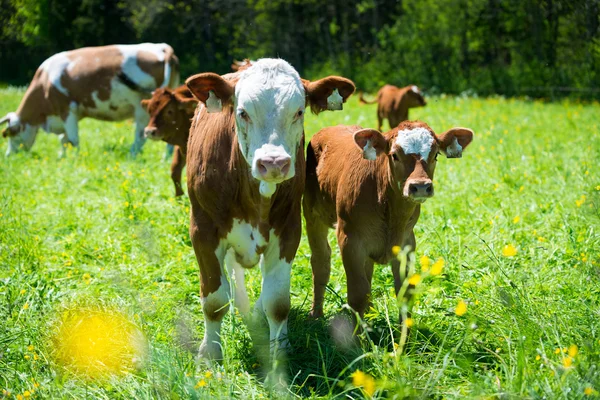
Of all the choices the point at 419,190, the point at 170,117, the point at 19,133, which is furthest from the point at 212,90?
the point at 19,133

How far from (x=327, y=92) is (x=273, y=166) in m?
0.94

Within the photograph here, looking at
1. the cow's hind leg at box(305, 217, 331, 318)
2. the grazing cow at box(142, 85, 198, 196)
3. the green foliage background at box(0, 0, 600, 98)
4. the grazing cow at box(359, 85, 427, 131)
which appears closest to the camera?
the cow's hind leg at box(305, 217, 331, 318)

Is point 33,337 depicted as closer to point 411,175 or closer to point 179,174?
point 411,175

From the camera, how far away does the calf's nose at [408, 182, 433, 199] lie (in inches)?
157

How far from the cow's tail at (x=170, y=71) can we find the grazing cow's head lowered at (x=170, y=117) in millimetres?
4777

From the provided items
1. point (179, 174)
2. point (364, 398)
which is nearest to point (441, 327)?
point (364, 398)

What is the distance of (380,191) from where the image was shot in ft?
→ 14.9

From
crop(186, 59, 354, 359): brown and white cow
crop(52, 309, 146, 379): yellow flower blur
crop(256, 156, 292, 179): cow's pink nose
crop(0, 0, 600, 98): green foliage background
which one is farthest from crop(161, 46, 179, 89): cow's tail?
crop(0, 0, 600, 98): green foliage background

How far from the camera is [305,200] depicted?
5414mm

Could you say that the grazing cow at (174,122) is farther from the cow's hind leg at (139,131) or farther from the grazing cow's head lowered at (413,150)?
the grazing cow's head lowered at (413,150)

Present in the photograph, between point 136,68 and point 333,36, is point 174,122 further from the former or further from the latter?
point 333,36

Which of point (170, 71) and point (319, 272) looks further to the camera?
point (170, 71)

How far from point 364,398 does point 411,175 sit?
141cm

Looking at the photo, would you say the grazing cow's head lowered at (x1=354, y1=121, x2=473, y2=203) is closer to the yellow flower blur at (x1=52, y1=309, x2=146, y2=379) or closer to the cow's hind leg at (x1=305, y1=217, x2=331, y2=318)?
the cow's hind leg at (x1=305, y1=217, x2=331, y2=318)
